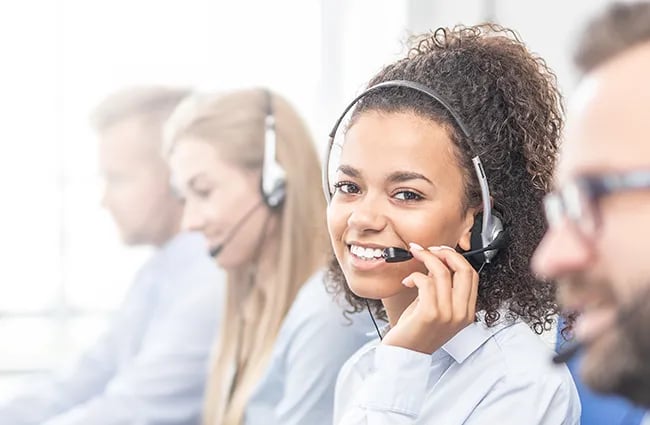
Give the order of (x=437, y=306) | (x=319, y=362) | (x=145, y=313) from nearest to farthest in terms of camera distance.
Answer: (x=437, y=306) → (x=319, y=362) → (x=145, y=313)

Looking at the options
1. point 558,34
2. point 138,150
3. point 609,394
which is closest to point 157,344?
point 138,150

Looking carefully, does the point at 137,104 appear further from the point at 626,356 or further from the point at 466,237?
the point at 626,356

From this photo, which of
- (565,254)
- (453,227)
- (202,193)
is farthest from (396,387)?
(202,193)

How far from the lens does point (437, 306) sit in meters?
1.17

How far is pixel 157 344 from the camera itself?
2723 millimetres

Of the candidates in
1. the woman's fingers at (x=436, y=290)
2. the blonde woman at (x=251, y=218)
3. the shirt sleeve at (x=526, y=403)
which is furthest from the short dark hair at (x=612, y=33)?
the blonde woman at (x=251, y=218)

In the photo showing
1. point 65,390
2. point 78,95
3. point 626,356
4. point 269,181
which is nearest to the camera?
point 626,356

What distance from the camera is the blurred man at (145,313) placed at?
269cm

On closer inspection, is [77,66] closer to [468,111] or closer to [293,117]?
[293,117]

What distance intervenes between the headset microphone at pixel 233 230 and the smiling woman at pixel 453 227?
4.21 feet

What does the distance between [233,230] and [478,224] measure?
4.74 ft

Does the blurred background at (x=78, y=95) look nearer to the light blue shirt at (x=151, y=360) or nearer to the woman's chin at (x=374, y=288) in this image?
the light blue shirt at (x=151, y=360)

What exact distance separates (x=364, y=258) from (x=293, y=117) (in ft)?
4.71

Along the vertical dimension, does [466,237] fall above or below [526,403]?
above
